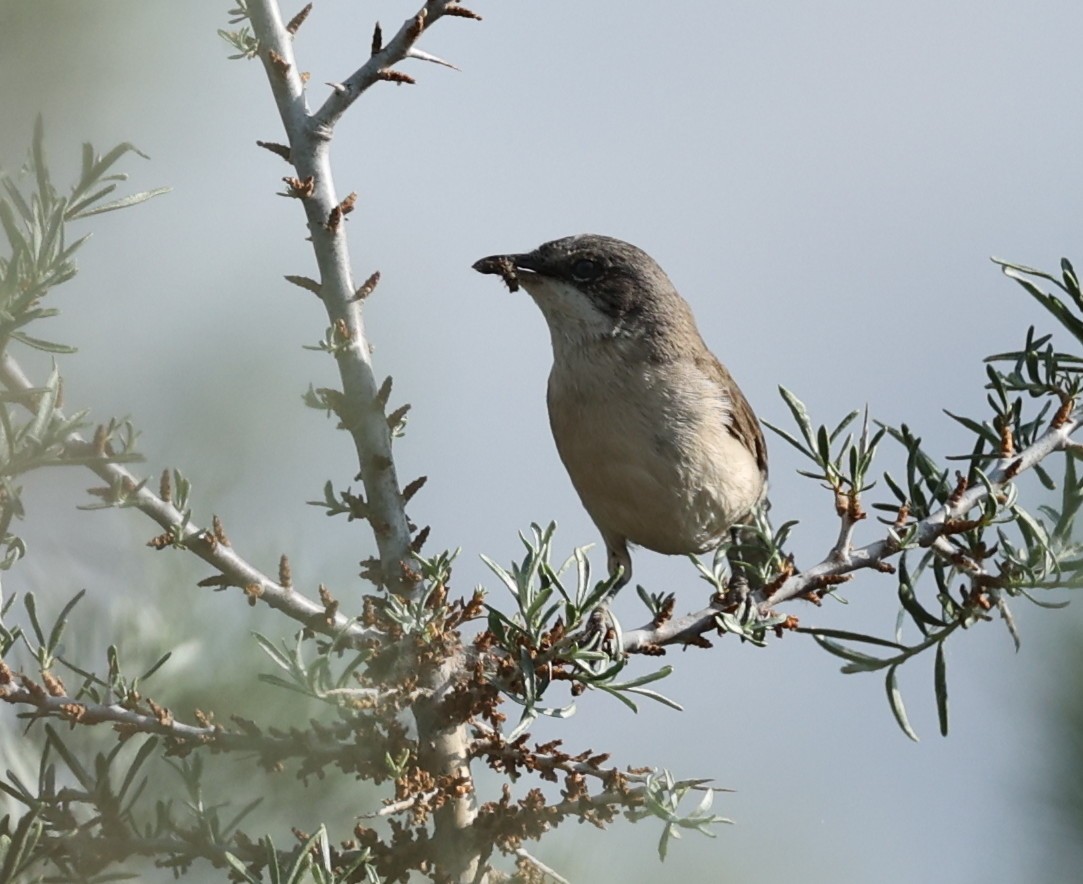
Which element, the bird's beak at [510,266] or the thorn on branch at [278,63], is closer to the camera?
the thorn on branch at [278,63]

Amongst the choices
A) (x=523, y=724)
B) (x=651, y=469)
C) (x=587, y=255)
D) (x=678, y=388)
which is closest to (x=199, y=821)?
(x=523, y=724)

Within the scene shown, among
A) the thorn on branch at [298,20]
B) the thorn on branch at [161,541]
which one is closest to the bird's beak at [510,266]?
the thorn on branch at [298,20]

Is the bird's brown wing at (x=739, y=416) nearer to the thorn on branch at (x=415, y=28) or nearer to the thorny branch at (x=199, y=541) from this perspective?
the thorn on branch at (x=415, y=28)

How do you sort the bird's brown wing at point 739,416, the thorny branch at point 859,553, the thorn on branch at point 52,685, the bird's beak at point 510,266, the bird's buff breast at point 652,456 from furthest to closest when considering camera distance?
the bird's brown wing at point 739,416 < the bird's beak at point 510,266 < the bird's buff breast at point 652,456 < the thorny branch at point 859,553 < the thorn on branch at point 52,685

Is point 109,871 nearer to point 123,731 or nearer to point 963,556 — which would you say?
point 123,731

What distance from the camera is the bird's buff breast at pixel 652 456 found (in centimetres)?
532

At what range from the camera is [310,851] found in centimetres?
196

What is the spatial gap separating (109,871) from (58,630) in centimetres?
41

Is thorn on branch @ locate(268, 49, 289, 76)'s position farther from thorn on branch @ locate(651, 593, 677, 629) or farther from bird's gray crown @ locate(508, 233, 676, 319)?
bird's gray crown @ locate(508, 233, 676, 319)

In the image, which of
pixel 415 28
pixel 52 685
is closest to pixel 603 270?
pixel 415 28

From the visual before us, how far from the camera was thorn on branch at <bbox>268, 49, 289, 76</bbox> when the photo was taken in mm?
2750

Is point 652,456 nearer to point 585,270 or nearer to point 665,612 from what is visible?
point 585,270

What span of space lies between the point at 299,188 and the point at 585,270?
338 cm

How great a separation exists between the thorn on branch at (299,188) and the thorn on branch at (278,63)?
0.24 m
